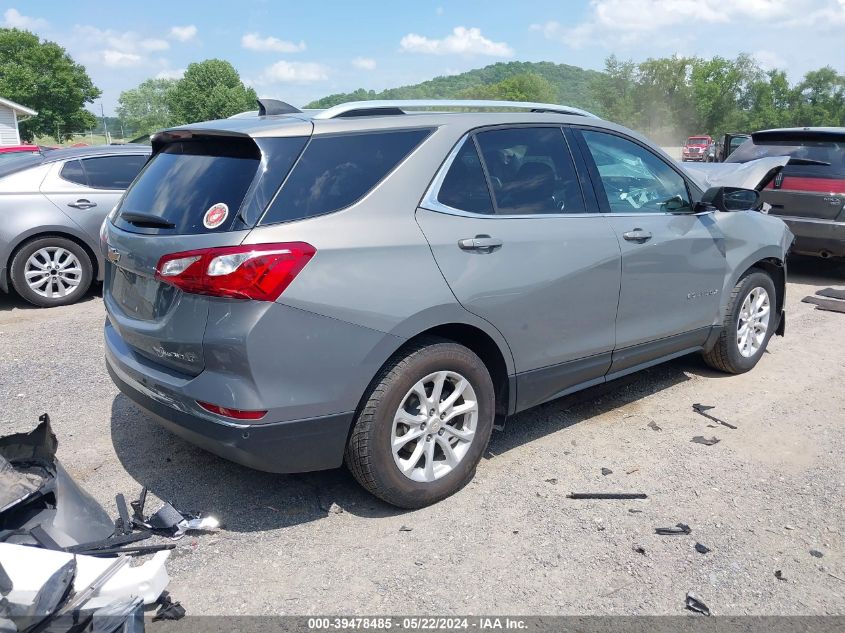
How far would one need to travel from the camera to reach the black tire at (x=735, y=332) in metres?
5.16

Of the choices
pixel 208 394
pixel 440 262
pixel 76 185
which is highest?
pixel 76 185

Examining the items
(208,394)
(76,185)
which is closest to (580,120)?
(208,394)

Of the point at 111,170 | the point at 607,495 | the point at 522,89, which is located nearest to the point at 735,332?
the point at 607,495

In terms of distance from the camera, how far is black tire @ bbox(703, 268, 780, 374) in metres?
5.16

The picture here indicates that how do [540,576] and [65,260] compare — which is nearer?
[540,576]

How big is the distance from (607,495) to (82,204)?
6477mm

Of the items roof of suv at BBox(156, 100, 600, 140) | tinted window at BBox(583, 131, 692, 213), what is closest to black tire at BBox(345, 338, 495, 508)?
roof of suv at BBox(156, 100, 600, 140)

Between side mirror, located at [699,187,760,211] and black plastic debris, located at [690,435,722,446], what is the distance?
1555 mm

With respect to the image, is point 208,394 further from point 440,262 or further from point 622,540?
point 622,540

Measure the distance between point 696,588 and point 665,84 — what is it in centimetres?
10751

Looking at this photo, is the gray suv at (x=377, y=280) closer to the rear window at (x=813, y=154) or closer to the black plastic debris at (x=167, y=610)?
the black plastic debris at (x=167, y=610)

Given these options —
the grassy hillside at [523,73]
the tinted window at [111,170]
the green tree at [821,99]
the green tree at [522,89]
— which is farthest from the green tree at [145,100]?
the tinted window at [111,170]

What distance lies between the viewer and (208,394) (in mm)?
2982

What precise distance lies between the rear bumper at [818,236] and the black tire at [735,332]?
3277 mm
